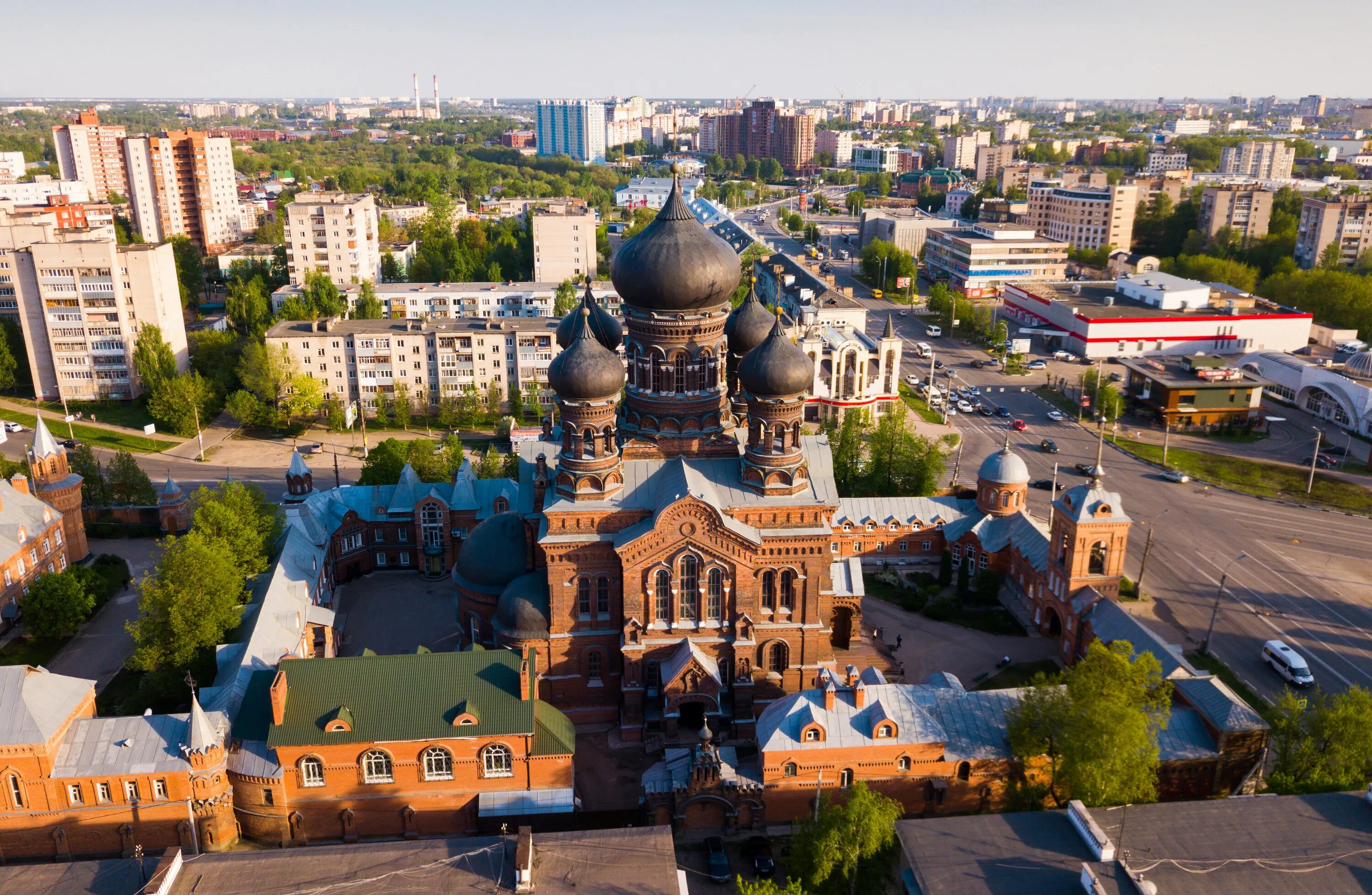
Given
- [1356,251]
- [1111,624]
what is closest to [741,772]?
[1111,624]

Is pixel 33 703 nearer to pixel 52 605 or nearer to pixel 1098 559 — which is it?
pixel 52 605

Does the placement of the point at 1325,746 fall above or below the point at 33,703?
below

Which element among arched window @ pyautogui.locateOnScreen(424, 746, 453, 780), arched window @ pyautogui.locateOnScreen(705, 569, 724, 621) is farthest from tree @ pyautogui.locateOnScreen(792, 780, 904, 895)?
arched window @ pyautogui.locateOnScreen(424, 746, 453, 780)

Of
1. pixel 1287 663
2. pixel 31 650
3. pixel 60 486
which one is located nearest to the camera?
pixel 1287 663

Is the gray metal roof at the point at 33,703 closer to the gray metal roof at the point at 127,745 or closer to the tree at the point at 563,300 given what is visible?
the gray metal roof at the point at 127,745

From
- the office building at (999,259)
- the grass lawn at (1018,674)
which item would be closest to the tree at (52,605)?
the grass lawn at (1018,674)

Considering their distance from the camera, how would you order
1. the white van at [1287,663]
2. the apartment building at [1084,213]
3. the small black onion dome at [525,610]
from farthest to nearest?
the apartment building at [1084,213], the white van at [1287,663], the small black onion dome at [525,610]

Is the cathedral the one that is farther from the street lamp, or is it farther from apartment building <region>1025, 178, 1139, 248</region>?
apartment building <region>1025, 178, 1139, 248</region>

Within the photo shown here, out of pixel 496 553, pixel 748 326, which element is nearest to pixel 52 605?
pixel 496 553
